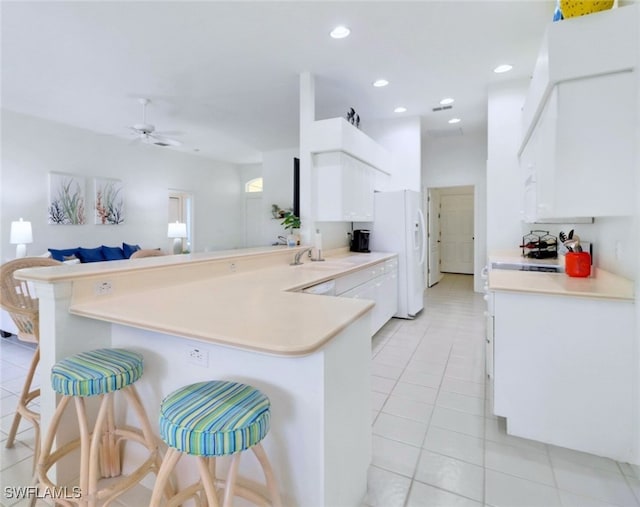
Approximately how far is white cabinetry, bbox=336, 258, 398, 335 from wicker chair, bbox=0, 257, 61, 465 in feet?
6.83

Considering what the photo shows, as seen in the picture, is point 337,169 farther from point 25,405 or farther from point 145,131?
point 25,405

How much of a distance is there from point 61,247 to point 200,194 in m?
3.26

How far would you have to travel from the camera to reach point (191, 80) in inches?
159

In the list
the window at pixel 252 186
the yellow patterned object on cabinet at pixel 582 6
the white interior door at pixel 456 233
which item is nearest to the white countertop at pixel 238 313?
the yellow patterned object on cabinet at pixel 582 6

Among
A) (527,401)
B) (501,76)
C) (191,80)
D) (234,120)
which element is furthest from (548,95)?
(234,120)

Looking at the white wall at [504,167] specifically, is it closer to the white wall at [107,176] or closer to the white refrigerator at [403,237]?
the white refrigerator at [403,237]

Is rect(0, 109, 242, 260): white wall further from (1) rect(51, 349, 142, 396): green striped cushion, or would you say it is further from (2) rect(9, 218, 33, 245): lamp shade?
(1) rect(51, 349, 142, 396): green striped cushion

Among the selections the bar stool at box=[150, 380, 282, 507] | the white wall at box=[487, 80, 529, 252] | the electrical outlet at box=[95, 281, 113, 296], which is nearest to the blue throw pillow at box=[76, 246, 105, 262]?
the electrical outlet at box=[95, 281, 113, 296]

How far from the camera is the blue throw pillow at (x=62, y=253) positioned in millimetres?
5028

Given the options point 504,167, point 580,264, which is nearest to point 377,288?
point 580,264

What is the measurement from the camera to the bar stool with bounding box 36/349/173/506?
1.34 m

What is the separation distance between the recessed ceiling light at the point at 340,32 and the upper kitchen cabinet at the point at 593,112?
1694 mm

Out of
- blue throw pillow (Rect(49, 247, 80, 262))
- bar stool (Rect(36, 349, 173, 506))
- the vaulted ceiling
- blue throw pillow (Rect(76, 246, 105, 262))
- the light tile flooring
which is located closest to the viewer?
bar stool (Rect(36, 349, 173, 506))

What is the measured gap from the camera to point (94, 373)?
53.8 inches
